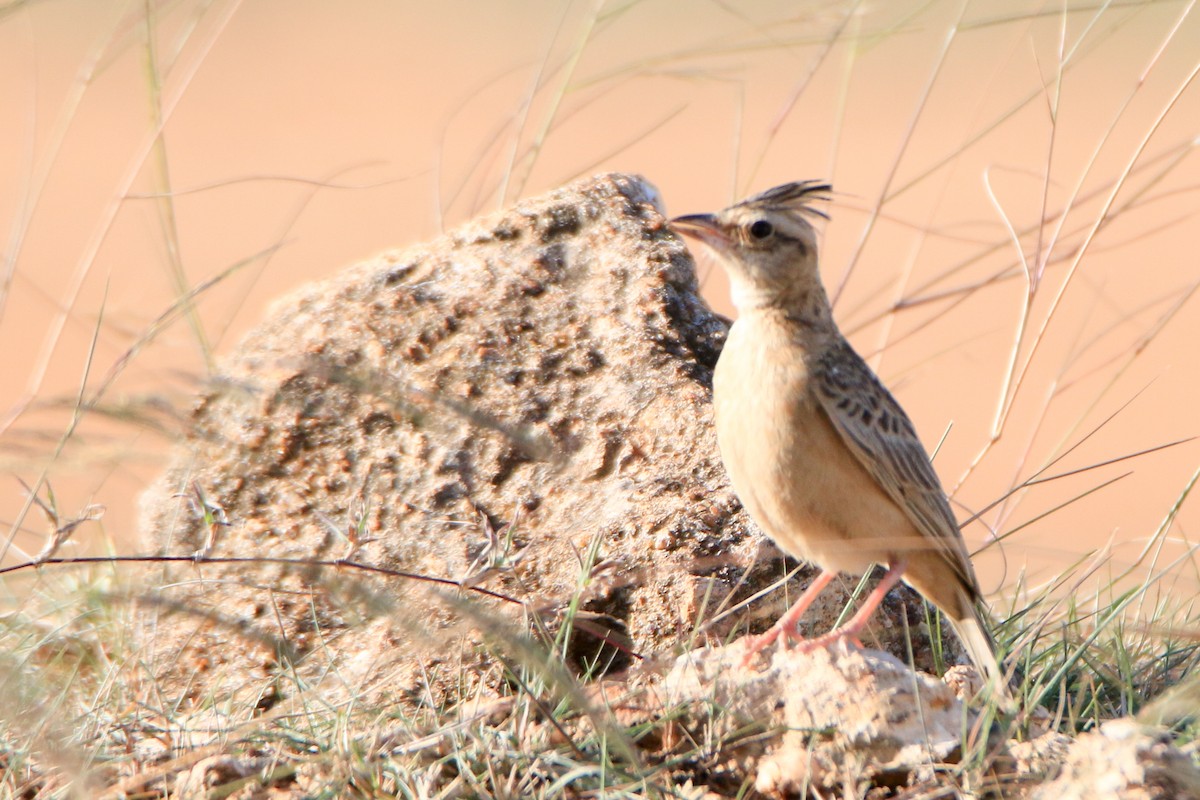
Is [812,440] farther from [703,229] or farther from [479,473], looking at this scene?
[479,473]

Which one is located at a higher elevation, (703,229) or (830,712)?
(703,229)

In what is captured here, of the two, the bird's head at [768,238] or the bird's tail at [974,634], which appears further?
the bird's head at [768,238]

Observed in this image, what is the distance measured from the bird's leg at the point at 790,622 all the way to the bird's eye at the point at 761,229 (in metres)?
1.18

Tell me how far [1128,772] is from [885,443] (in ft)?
5.39

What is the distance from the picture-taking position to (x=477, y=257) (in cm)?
496

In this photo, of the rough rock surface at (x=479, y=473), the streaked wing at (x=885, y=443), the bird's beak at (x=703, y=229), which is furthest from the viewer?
the bird's beak at (x=703, y=229)

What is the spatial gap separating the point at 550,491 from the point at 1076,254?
2.21m

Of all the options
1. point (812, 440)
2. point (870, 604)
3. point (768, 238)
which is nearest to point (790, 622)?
point (870, 604)

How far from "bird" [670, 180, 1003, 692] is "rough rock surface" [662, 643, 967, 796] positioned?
0.33 meters

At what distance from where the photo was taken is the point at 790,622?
4.00 m

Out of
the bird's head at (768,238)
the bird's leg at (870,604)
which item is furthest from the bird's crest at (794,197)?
the bird's leg at (870,604)

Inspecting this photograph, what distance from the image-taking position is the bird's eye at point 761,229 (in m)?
4.57

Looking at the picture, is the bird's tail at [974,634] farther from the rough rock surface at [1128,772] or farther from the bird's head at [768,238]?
the bird's head at [768,238]

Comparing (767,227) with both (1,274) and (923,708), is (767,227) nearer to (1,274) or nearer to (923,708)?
(923,708)
